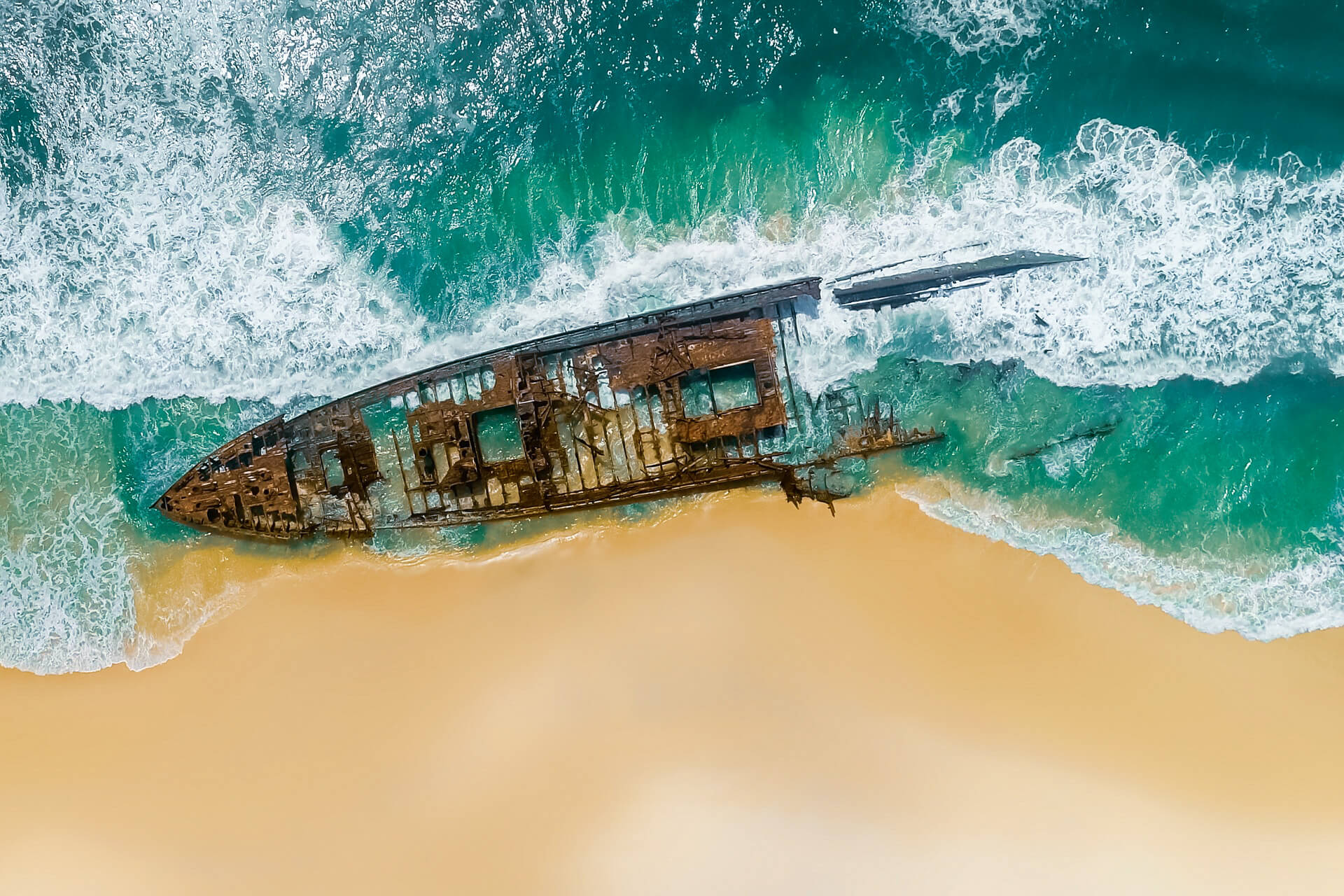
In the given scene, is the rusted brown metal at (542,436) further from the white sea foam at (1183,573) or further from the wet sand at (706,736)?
the white sea foam at (1183,573)

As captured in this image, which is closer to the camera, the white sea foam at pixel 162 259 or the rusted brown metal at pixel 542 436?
the rusted brown metal at pixel 542 436

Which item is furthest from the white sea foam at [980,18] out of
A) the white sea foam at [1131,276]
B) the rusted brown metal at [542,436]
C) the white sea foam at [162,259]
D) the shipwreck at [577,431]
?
the white sea foam at [162,259]

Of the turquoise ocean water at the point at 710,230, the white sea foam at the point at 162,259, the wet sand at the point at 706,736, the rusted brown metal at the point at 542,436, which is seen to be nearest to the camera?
the wet sand at the point at 706,736

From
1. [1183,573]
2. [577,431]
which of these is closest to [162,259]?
[577,431]

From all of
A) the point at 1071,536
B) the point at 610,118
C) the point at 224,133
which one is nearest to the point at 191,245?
the point at 224,133

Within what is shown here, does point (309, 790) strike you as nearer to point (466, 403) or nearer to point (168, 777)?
point (168, 777)

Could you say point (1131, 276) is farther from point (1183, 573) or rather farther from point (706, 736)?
point (706, 736)
